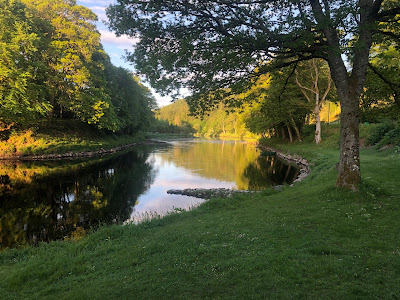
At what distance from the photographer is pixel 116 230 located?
938 centimetres

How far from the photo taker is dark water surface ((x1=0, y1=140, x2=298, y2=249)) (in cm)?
1155

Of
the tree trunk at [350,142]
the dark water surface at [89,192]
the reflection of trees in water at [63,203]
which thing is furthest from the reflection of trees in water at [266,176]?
the tree trunk at [350,142]

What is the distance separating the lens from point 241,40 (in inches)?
332

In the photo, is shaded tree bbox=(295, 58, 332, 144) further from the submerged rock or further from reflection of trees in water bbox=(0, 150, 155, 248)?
reflection of trees in water bbox=(0, 150, 155, 248)

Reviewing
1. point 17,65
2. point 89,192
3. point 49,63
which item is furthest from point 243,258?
point 49,63

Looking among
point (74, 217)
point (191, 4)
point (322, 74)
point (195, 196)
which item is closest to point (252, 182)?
point (195, 196)

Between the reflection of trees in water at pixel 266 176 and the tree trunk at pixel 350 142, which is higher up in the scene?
the tree trunk at pixel 350 142

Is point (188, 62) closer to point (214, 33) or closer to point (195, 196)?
point (214, 33)

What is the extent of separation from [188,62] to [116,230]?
6.89m

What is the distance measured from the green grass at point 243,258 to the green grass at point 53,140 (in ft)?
90.9

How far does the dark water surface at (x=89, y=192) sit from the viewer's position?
1155 cm

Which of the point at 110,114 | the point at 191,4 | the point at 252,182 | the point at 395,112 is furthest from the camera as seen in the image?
the point at 110,114

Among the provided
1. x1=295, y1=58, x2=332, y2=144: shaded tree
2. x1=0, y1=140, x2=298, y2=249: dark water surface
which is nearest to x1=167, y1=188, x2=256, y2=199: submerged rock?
x1=0, y1=140, x2=298, y2=249: dark water surface

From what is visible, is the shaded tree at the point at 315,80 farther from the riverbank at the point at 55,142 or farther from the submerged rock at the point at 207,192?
the riverbank at the point at 55,142
